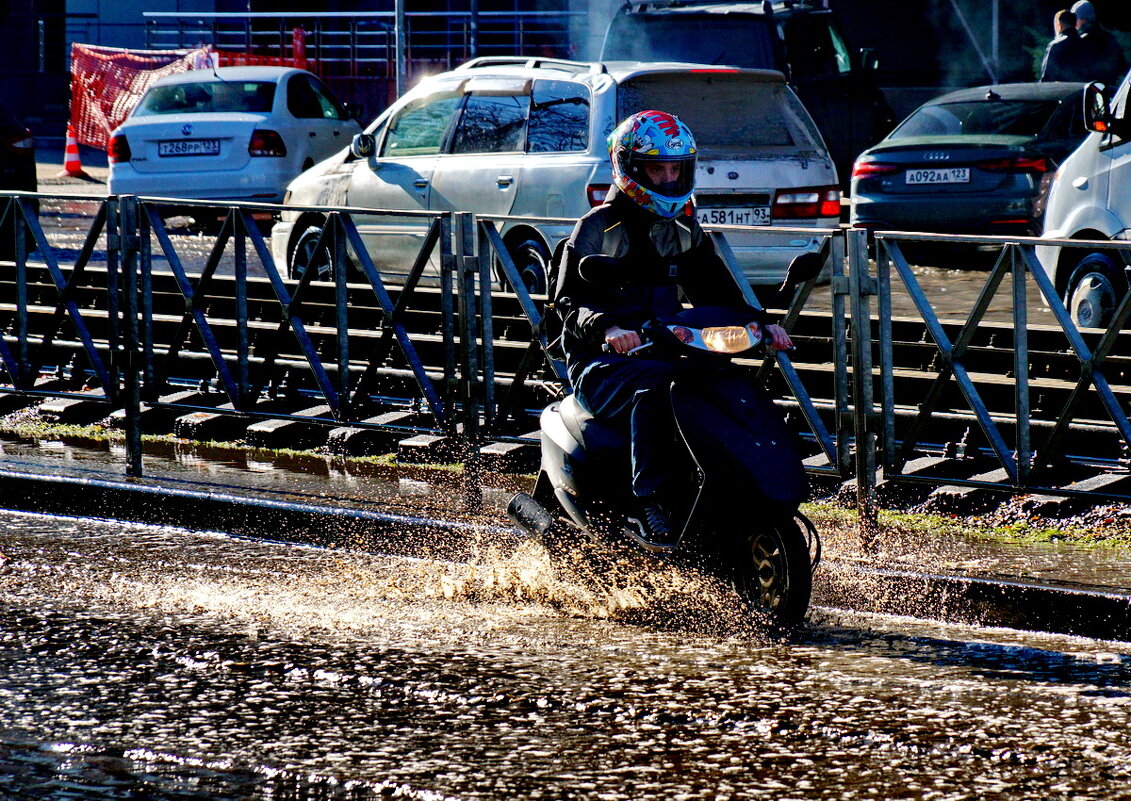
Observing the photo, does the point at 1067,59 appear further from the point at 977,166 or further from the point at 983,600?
the point at 983,600

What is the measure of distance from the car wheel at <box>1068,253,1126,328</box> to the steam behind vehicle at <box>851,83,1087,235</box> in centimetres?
411

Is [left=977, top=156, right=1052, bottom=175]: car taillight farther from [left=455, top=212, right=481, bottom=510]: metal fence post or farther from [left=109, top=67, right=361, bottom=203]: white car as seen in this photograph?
[left=455, top=212, right=481, bottom=510]: metal fence post

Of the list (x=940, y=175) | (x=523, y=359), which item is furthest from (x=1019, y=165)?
(x=523, y=359)

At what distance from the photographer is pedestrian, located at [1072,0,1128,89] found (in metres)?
18.2

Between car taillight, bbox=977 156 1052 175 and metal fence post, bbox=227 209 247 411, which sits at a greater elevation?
car taillight, bbox=977 156 1052 175

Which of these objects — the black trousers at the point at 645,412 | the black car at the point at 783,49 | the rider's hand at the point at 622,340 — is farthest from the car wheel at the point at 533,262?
the black car at the point at 783,49

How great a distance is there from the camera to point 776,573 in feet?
17.9

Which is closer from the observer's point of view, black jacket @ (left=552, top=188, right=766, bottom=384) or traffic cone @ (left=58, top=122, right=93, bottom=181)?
black jacket @ (left=552, top=188, right=766, bottom=384)

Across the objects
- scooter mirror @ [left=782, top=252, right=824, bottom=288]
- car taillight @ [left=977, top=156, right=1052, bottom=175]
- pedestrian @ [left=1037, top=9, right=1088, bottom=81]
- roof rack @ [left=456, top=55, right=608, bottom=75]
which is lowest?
car taillight @ [left=977, top=156, right=1052, bottom=175]

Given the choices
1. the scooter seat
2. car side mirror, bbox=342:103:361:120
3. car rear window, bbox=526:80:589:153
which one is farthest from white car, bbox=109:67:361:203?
the scooter seat

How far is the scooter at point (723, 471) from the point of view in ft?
17.6

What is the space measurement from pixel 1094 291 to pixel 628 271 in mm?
5928

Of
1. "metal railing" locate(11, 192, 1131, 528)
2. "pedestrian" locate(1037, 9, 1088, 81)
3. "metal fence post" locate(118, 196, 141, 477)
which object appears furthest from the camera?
"pedestrian" locate(1037, 9, 1088, 81)

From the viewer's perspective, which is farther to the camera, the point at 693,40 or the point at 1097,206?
the point at 693,40
